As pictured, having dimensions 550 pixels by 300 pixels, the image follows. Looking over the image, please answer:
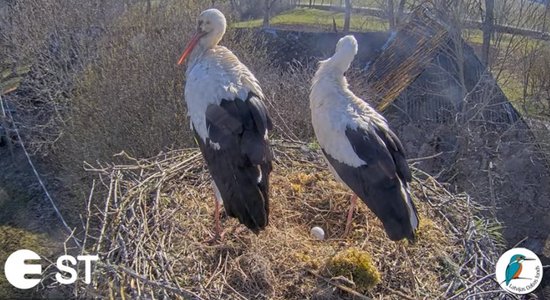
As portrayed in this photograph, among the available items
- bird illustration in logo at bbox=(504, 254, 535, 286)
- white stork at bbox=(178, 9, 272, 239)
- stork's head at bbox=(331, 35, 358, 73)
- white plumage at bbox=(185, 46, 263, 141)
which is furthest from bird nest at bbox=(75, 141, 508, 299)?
stork's head at bbox=(331, 35, 358, 73)

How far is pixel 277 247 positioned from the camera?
3.59 metres

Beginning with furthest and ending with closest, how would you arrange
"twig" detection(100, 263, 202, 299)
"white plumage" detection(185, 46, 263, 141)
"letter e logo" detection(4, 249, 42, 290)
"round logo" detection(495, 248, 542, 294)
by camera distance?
"letter e logo" detection(4, 249, 42, 290) → "white plumage" detection(185, 46, 263, 141) → "round logo" detection(495, 248, 542, 294) → "twig" detection(100, 263, 202, 299)

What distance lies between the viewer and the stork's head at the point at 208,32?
13.7 ft

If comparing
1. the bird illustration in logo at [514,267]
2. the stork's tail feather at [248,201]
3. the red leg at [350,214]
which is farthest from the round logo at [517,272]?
the stork's tail feather at [248,201]

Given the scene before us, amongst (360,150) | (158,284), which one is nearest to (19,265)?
(158,284)

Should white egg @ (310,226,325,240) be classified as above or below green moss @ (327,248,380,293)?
below

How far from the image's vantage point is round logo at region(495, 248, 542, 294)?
11.0 ft

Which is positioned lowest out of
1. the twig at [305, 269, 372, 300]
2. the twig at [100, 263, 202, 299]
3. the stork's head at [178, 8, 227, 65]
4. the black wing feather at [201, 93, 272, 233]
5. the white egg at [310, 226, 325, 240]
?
the white egg at [310, 226, 325, 240]

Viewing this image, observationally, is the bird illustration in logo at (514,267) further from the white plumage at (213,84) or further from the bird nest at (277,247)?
the white plumage at (213,84)

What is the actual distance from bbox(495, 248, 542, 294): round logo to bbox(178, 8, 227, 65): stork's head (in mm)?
2424

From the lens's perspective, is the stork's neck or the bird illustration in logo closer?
the bird illustration in logo

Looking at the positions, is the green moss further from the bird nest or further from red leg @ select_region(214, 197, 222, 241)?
red leg @ select_region(214, 197, 222, 241)

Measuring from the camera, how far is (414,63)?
32.7ft

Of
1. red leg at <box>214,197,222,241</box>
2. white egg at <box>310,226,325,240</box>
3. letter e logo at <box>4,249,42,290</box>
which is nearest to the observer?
red leg at <box>214,197,222,241</box>
